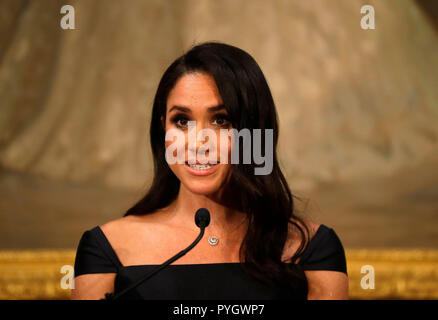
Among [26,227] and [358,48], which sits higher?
[358,48]

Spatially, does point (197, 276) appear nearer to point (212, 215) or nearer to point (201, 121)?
point (212, 215)

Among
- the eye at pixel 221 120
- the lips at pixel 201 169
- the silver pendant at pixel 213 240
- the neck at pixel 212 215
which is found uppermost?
the eye at pixel 221 120

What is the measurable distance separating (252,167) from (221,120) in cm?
14

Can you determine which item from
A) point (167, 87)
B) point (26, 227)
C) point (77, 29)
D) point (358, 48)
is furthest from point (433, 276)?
point (77, 29)

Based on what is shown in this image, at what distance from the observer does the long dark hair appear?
4.50ft

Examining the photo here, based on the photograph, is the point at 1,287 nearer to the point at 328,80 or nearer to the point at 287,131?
the point at 287,131

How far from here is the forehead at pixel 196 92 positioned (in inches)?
53.5

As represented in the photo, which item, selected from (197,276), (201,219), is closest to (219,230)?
(197,276)

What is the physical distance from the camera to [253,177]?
1422 mm

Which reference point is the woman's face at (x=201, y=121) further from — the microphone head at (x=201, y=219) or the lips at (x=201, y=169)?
the microphone head at (x=201, y=219)

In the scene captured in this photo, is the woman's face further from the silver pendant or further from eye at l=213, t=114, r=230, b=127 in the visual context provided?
the silver pendant

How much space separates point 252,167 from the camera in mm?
1418

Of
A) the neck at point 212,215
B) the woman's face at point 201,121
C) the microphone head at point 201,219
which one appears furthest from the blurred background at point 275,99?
the microphone head at point 201,219

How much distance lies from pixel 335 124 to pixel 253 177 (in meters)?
2.23
